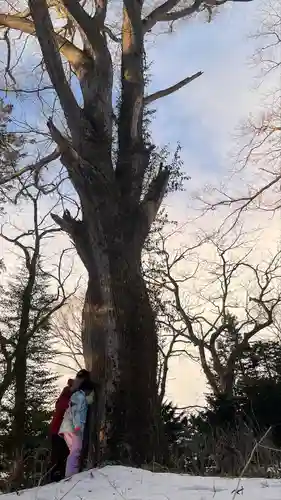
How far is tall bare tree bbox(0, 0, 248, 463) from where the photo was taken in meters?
6.55

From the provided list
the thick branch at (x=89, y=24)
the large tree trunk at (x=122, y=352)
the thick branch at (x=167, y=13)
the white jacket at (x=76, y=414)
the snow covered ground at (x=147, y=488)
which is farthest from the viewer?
the thick branch at (x=167, y=13)

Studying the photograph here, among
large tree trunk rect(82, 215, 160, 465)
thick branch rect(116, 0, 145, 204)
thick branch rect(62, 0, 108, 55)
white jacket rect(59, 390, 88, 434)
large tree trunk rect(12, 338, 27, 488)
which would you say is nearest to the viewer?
large tree trunk rect(82, 215, 160, 465)

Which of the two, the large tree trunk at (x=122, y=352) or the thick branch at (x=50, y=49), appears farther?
the thick branch at (x=50, y=49)

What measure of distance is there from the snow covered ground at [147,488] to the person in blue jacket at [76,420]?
1224mm

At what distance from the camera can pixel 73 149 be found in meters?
7.57

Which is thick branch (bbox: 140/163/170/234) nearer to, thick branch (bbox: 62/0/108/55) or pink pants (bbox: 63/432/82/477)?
thick branch (bbox: 62/0/108/55)

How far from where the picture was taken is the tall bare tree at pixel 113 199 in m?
6.55

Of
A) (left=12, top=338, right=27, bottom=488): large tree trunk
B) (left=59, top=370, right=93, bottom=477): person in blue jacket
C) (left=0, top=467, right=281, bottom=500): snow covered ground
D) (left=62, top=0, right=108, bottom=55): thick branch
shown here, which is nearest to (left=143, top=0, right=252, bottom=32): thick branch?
(left=62, top=0, right=108, bottom=55): thick branch

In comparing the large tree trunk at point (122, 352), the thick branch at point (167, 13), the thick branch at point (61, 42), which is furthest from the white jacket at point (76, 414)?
the thick branch at point (167, 13)

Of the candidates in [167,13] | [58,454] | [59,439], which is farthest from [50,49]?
[58,454]

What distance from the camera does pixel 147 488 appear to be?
4.18 meters

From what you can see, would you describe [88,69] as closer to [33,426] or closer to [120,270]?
[120,270]

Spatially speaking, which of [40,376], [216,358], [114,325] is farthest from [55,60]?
[40,376]

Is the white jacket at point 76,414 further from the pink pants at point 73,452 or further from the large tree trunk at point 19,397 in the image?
the large tree trunk at point 19,397
